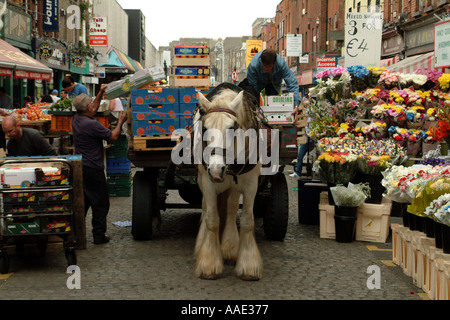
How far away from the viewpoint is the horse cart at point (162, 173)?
762cm

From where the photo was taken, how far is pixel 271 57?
8547mm

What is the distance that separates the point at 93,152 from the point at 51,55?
59.3 ft

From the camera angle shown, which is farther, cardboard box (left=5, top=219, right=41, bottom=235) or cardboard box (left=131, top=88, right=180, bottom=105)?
cardboard box (left=131, top=88, right=180, bottom=105)

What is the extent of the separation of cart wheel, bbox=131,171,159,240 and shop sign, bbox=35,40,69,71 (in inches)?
707

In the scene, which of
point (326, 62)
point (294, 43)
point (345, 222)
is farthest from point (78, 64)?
point (345, 222)

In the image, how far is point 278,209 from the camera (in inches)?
313

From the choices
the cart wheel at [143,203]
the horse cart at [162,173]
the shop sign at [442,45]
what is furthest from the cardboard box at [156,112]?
the shop sign at [442,45]

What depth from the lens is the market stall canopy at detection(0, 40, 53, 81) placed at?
1575cm

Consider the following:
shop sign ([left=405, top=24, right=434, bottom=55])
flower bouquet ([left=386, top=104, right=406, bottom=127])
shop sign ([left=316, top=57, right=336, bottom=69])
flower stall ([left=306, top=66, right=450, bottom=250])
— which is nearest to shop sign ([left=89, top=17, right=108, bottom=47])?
shop sign ([left=316, top=57, right=336, bottom=69])

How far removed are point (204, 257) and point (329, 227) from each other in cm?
272

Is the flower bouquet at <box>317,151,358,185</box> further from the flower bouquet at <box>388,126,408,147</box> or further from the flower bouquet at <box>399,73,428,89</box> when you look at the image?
the flower bouquet at <box>399,73,428,89</box>

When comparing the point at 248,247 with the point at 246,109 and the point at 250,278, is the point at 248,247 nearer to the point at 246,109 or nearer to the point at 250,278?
the point at 250,278

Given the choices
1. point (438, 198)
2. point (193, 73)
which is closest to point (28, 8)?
point (193, 73)

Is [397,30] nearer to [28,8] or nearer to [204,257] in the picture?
[28,8]
